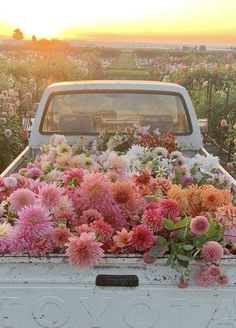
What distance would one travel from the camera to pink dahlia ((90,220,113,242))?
324 centimetres

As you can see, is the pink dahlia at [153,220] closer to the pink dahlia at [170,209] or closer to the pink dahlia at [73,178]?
the pink dahlia at [170,209]

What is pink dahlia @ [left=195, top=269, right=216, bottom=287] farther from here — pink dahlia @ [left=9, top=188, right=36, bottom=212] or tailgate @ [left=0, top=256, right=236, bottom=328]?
pink dahlia @ [left=9, top=188, right=36, bottom=212]

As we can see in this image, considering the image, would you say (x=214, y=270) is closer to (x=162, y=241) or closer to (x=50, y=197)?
(x=162, y=241)

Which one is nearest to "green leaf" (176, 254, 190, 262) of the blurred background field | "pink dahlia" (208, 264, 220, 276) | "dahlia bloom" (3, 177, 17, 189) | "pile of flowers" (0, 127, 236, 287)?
"pile of flowers" (0, 127, 236, 287)

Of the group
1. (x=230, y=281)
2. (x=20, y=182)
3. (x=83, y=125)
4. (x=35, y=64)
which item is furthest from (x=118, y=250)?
(x=35, y=64)

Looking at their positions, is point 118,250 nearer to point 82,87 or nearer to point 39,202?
point 39,202

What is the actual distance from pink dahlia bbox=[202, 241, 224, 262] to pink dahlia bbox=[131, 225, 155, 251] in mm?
254

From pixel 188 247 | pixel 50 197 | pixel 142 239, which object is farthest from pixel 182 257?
pixel 50 197

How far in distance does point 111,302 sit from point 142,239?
1.18 ft

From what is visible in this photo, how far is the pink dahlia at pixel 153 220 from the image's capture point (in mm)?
3275

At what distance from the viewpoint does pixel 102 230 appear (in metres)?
3.25

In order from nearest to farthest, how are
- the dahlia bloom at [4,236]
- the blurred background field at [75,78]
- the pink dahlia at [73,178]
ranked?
the dahlia bloom at [4,236] → the pink dahlia at [73,178] → the blurred background field at [75,78]

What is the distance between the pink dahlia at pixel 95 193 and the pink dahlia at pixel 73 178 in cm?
28

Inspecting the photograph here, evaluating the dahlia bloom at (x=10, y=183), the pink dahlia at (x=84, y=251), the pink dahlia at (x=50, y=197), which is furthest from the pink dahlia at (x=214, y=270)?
the dahlia bloom at (x=10, y=183)
